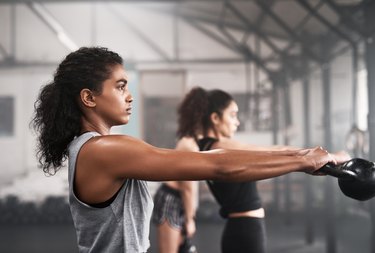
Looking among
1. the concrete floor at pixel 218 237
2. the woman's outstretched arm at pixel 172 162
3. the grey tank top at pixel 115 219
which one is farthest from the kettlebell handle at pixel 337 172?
the concrete floor at pixel 218 237

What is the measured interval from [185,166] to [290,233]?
17.7 ft

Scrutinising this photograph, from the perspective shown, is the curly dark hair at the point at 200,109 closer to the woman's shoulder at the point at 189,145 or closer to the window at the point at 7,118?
the woman's shoulder at the point at 189,145

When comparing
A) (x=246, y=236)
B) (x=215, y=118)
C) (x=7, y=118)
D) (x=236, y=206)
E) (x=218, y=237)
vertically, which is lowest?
(x=218, y=237)

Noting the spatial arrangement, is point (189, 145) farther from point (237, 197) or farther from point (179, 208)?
point (237, 197)

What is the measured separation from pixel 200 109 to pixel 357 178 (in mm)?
1231

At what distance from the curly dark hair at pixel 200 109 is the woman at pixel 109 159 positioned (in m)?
1.10

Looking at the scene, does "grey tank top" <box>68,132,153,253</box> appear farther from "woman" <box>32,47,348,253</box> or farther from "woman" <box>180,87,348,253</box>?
"woman" <box>180,87,348,253</box>

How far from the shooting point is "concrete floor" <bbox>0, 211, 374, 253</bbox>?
502cm

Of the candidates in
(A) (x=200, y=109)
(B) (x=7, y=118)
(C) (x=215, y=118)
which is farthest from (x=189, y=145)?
(B) (x=7, y=118)

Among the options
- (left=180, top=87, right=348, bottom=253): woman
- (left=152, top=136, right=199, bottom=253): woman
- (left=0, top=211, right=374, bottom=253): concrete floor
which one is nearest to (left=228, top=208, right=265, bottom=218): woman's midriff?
(left=180, top=87, right=348, bottom=253): woman

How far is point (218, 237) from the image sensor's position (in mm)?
5609

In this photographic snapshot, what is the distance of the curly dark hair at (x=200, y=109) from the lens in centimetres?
224

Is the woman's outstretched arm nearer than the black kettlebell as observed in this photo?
Yes

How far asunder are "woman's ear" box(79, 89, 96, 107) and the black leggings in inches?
45.6
